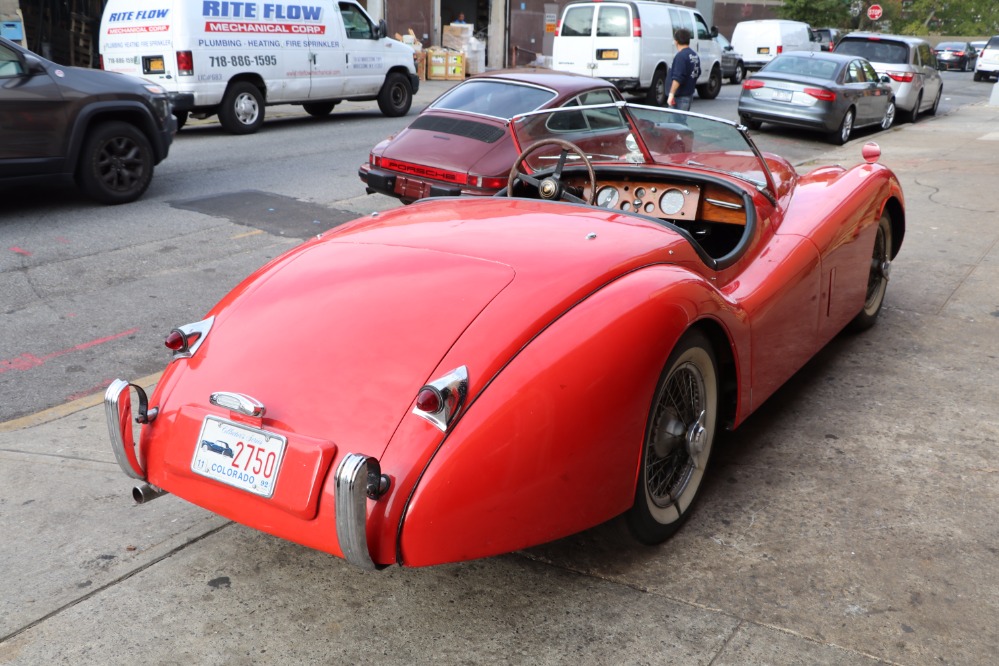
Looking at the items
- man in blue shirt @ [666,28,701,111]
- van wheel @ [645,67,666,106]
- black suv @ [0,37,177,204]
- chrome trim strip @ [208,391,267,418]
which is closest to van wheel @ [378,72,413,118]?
man in blue shirt @ [666,28,701,111]

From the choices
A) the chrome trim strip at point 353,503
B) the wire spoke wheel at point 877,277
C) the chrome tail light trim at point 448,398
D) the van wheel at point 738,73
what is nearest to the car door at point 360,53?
the wire spoke wheel at point 877,277

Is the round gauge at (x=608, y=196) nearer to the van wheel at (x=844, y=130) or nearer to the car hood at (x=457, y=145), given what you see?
the car hood at (x=457, y=145)

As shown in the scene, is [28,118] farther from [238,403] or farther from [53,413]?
[238,403]

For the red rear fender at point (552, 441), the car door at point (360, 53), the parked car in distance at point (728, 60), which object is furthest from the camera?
the parked car in distance at point (728, 60)

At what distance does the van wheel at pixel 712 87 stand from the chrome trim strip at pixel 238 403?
20716 millimetres

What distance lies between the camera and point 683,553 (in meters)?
3.11

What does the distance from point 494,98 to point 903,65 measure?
1194 centimetres

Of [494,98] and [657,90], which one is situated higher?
[494,98]

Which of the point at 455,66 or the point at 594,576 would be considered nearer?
the point at 594,576

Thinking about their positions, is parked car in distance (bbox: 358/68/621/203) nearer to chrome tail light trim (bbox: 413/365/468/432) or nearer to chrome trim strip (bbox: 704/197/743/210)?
chrome trim strip (bbox: 704/197/743/210)

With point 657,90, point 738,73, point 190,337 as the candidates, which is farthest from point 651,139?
point 738,73

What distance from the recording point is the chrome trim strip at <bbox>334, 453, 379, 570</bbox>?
2.36 meters

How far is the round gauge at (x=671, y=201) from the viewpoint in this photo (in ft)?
14.4

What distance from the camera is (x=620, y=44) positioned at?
18.1 metres
